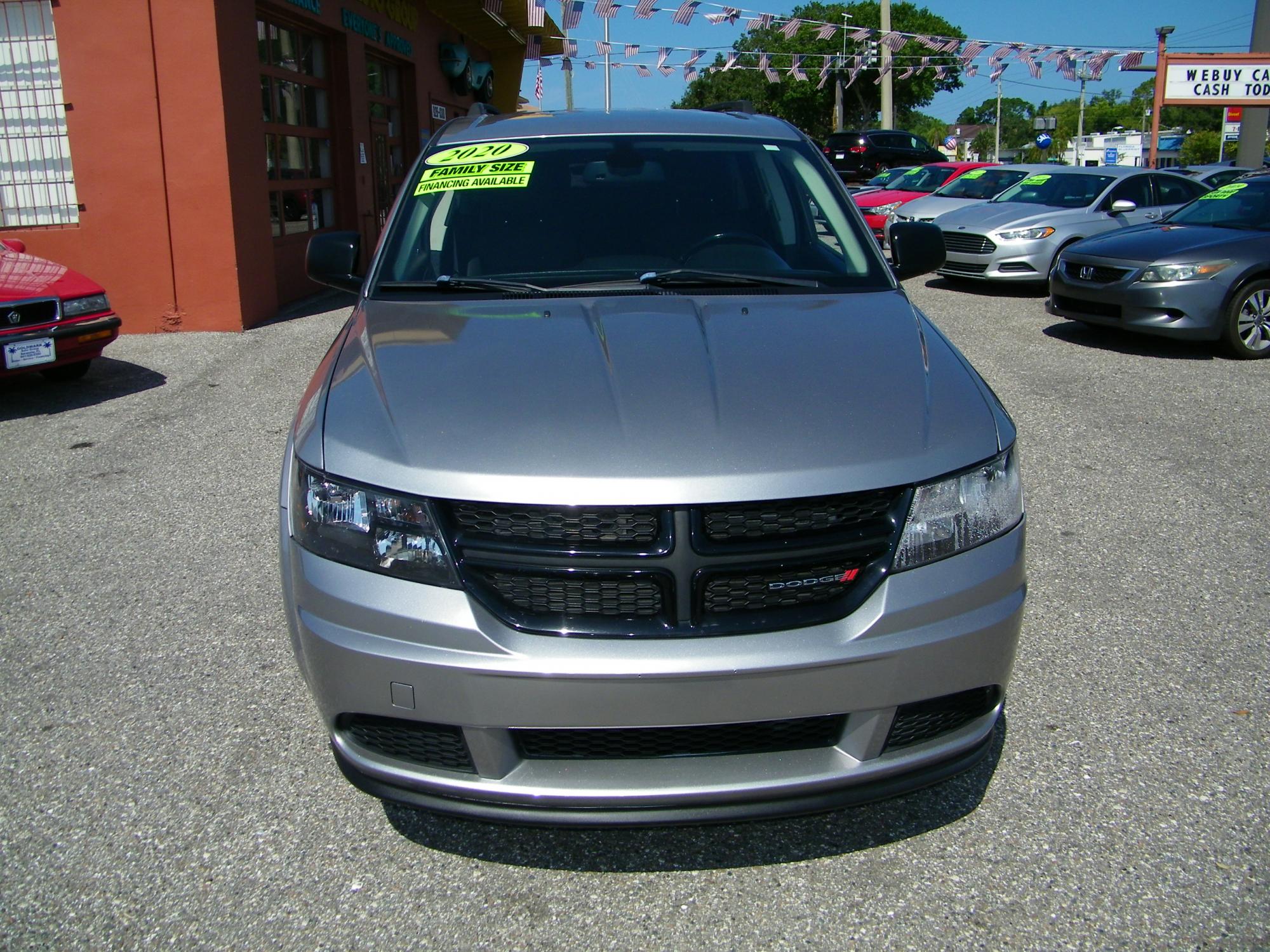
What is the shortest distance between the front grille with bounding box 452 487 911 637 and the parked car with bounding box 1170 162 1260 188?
15404mm

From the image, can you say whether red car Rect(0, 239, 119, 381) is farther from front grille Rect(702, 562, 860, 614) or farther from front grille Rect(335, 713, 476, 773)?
front grille Rect(702, 562, 860, 614)

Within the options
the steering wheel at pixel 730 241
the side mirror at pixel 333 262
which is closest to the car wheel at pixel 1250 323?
the steering wheel at pixel 730 241

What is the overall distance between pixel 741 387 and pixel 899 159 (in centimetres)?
2931

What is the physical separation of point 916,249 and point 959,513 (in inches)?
70.7

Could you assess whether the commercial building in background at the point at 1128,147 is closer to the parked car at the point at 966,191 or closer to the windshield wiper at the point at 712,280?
the parked car at the point at 966,191

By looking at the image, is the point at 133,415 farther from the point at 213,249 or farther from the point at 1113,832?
the point at 1113,832

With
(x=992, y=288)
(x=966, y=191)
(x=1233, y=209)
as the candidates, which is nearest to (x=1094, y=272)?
(x=1233, y=209)

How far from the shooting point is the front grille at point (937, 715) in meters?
2.19

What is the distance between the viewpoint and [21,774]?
2836mm

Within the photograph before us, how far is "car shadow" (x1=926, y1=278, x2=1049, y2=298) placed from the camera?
1260cm

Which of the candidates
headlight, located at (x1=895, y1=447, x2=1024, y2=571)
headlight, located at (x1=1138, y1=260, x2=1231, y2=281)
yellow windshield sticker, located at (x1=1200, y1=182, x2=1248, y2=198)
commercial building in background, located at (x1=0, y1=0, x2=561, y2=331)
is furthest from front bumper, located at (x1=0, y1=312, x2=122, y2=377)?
yellow windshield sticker, located at (x1=1200, y1=182, x2=1248, y2=198)

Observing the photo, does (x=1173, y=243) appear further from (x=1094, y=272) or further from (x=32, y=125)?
(x=32, y=125)

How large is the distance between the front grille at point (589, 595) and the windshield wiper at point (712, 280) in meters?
1.34

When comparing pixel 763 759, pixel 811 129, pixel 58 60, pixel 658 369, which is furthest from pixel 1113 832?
pixel 811 129
